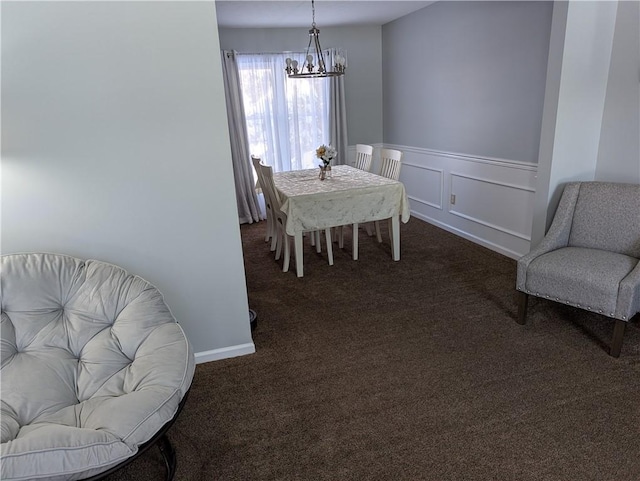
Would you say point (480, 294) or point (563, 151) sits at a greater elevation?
point (563, 151)

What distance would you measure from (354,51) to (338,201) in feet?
9.47

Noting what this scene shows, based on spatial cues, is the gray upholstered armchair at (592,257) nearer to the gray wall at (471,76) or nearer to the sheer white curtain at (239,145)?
the gray wall at (471,76)

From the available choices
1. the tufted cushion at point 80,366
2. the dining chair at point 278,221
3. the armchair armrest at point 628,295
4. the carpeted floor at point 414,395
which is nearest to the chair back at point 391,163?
the dining chair at point 278,221

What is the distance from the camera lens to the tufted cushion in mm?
1328

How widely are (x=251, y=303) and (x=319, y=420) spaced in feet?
4.54

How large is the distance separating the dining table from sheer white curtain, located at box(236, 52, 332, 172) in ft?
5.64

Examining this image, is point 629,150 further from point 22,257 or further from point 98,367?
point 22,257

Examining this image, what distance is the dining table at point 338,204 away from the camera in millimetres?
3580

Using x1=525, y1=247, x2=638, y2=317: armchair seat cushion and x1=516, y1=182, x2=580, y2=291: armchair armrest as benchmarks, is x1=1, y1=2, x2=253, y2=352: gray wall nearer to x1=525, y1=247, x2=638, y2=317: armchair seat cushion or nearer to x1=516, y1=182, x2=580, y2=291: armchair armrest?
x1=525, y1=247, x2=638, y2=317: armchair seat cushion

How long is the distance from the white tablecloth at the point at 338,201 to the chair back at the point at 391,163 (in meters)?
0.36

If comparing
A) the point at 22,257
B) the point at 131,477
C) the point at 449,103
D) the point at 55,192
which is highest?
the point at 449,103

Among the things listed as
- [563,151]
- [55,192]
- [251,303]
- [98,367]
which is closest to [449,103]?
[563,151]

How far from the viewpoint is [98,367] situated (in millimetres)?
1720

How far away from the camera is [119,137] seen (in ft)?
6.82
